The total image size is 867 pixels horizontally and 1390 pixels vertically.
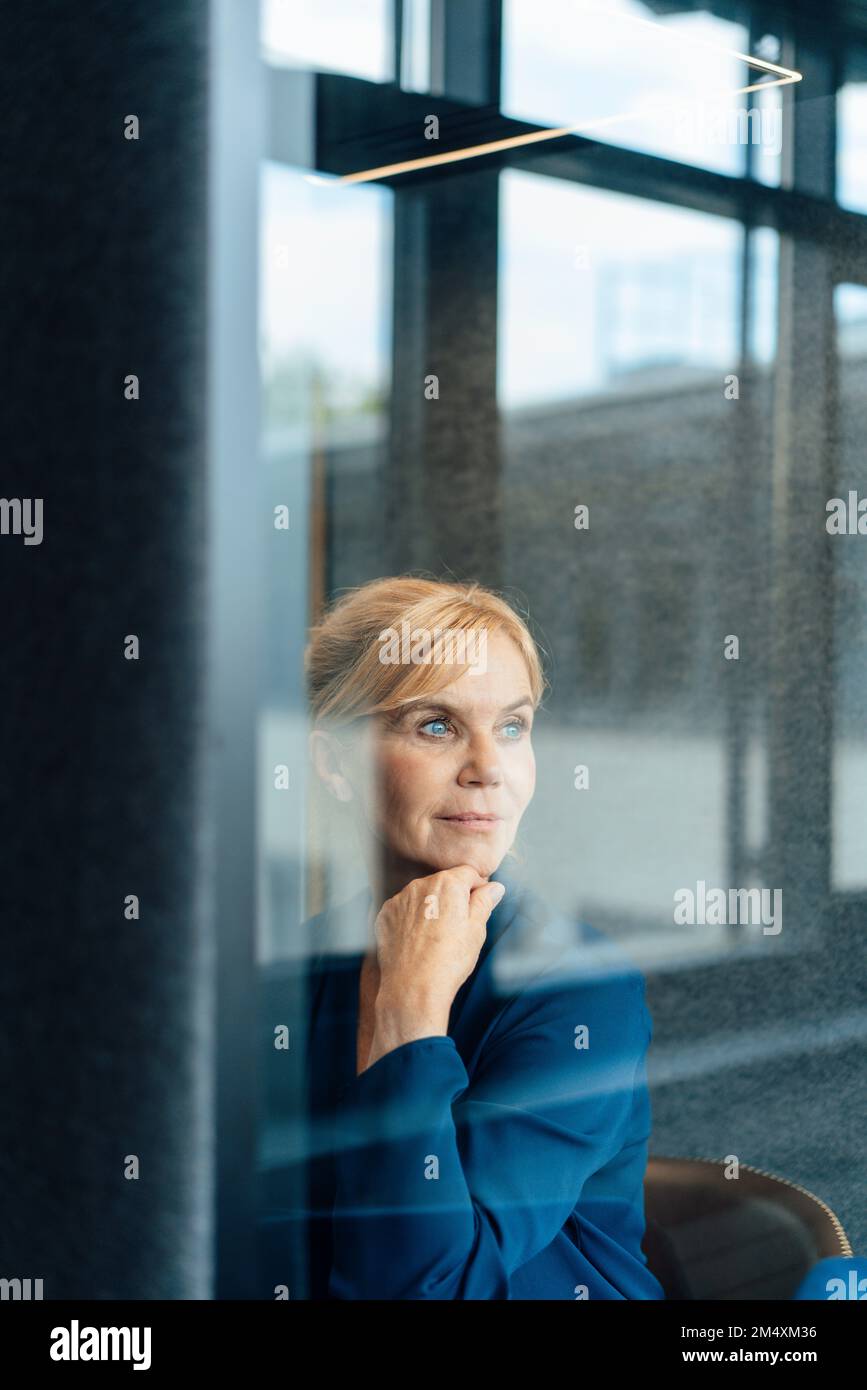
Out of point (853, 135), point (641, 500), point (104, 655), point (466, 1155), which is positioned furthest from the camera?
point (641, 500)

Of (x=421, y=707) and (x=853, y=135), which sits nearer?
(x=421, y=707)

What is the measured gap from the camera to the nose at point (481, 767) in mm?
1465

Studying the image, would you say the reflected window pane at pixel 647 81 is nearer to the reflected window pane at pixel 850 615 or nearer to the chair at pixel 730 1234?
the reflected window pane at pixel 850 615

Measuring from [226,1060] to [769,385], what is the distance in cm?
99

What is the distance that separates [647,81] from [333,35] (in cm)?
39

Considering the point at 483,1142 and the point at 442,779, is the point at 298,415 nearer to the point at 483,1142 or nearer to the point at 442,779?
the point at 442,779

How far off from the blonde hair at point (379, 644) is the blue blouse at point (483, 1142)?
0.20 meters

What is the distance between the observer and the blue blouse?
1400mm

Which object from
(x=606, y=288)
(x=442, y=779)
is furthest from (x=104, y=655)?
(x=606, y=288)

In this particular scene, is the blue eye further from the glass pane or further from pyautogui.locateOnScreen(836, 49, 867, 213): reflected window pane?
pyautogui.locateOnScreen(836, 49, 867, 213): reflected window pane

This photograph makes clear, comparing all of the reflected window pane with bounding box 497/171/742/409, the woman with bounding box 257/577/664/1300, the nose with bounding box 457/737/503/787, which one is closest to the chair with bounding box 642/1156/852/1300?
the woman with bounding box 257/577/664/1300

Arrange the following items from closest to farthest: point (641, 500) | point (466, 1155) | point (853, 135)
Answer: point (466, 1155) < point (853, 135) < point (641, 500)

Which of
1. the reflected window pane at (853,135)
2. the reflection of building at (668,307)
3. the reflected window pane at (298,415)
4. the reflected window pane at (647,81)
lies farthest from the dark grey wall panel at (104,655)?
the reflected window pane at (853,135)

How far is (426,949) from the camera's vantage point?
1449 mm
